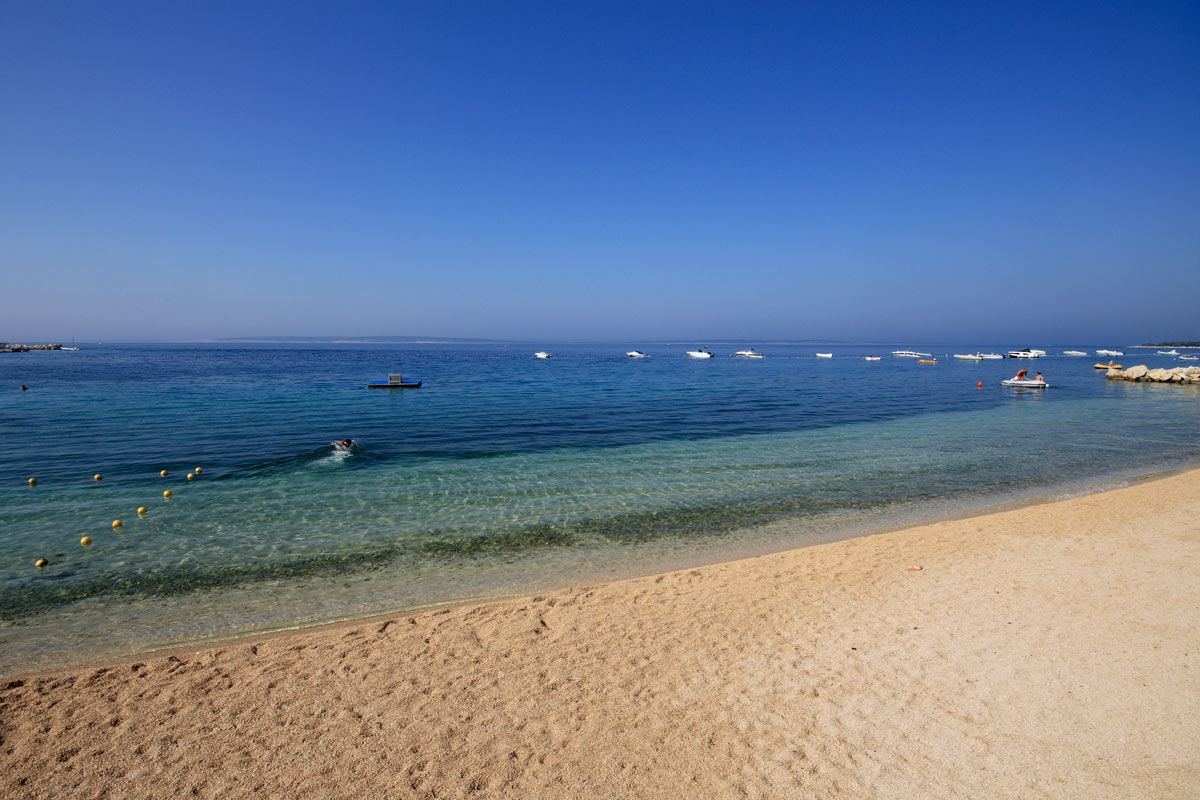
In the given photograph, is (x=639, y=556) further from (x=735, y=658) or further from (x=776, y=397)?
Result: (x=776, y=397)

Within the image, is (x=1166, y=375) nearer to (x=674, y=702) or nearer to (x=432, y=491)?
(x=432, y=491)

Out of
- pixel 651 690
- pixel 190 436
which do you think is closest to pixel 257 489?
pixel 190 436

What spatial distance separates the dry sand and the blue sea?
1534 mm

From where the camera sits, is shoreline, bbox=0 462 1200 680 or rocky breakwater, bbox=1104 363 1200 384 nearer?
shoreline, bbox=0 462 1200 680

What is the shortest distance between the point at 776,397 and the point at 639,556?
29.6 m

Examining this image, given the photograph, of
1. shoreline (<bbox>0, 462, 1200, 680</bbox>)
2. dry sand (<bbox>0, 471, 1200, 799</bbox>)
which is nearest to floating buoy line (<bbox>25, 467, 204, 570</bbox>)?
shoreline (<bbox>0, 462, 1200, 680</bbox>)

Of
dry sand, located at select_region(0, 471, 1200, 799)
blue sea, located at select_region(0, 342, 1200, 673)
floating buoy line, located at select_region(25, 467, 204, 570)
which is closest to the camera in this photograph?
dry sand, located at select_region(0, 471, 1200, 799)

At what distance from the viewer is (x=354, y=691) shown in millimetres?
5621

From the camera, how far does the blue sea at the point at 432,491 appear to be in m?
8.30

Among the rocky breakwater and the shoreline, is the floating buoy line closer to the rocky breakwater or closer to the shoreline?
the shoreline

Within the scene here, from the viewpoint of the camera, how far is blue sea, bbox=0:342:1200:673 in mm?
8305

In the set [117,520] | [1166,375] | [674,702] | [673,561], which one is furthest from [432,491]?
[1166,375]

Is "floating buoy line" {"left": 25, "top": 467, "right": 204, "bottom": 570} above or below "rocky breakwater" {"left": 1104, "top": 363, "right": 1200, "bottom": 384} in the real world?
below

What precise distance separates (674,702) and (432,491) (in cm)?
976
